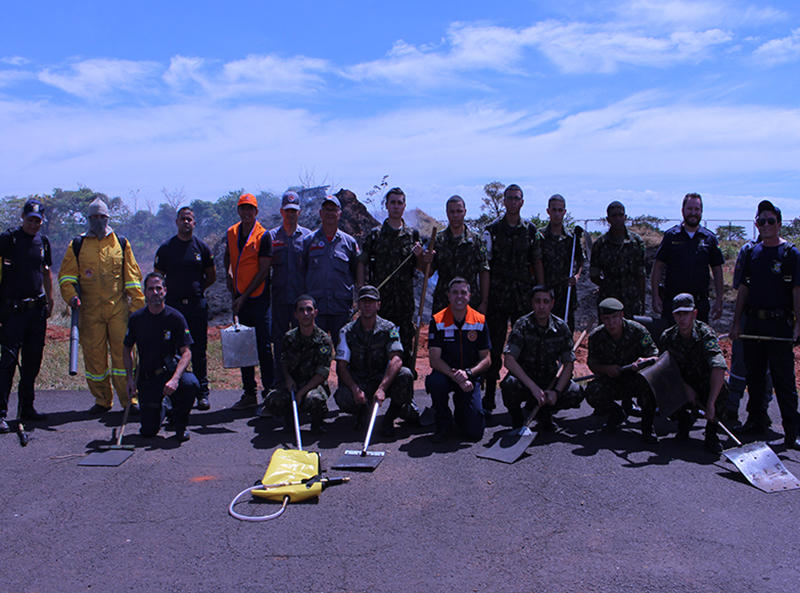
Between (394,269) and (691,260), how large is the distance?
3.18 metres

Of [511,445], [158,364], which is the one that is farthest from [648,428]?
[158,364]

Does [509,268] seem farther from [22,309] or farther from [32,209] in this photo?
[22,309]

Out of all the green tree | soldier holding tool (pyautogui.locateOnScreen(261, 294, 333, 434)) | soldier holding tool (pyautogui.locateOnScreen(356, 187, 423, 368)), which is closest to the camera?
soldier holding tool (pyautogui.locateOnScreen(261, 294, 333, 434))

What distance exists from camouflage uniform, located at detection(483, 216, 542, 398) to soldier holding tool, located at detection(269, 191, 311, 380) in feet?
7.09

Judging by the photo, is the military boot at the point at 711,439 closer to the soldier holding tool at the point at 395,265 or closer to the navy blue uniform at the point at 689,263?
the navy blue uniform at the point at 689,263

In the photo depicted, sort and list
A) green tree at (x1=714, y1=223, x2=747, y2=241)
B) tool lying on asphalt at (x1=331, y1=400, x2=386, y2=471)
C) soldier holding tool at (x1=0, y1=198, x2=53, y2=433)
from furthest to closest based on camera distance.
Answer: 1. green tree at (x1=714, y1=223, x2=747, y2=241)
2. soldier holding tool at (x1=0, y1=198, x2=53, y2=433)
3. tool lying on asphalt at (x1=331, y1=400, x2=386, y2=471)

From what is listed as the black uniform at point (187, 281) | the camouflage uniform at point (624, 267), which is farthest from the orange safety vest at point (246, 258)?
the camouflage uniform at point (624, 267)

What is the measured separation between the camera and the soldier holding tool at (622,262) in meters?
6.71

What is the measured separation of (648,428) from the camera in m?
5.48

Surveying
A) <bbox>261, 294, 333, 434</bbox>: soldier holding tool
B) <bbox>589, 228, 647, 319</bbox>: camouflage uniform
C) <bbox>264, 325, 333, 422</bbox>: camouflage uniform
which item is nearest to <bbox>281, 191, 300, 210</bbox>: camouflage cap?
<bbox>261, 294, 333, 434</bbox>: soldier holding tool

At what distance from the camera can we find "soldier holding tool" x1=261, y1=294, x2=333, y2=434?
228 inches

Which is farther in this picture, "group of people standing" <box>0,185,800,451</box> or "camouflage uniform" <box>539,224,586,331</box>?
"camouflage uniform" <box>539,224,586,331</box>

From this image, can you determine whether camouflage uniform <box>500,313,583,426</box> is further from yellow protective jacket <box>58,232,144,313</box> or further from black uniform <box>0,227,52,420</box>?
black uniform <box>0,227,52,420</box>

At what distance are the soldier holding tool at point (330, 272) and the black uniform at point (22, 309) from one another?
113 inches
